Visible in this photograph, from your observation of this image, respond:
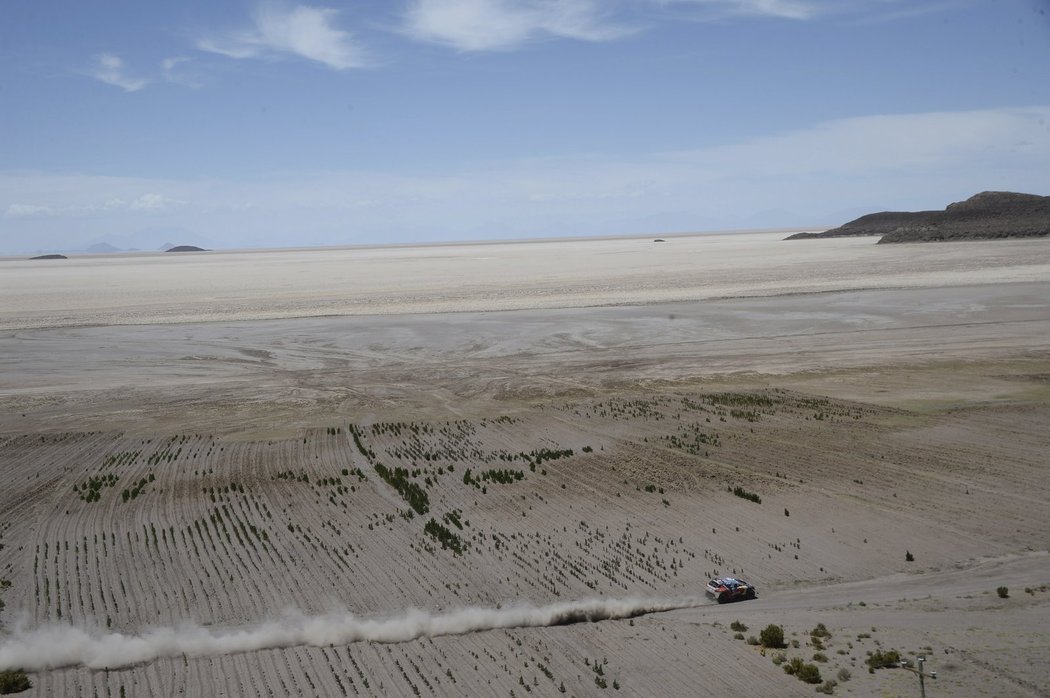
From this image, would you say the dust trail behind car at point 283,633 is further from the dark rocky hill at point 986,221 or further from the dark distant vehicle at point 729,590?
the dark rocky hill at point 986,221

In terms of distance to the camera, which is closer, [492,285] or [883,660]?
[883,660]

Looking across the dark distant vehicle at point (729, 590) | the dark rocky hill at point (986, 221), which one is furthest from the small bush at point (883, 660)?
the dark rocky hill at point (986, 221)

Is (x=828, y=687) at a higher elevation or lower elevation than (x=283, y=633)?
higher

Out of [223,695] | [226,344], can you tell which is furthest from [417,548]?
[226,344]

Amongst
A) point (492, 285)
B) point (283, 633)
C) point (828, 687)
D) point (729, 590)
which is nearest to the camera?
point (828, 687)

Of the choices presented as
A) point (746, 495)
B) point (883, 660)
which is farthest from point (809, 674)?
point (746, 495)

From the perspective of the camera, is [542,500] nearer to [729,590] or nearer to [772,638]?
[729,590]

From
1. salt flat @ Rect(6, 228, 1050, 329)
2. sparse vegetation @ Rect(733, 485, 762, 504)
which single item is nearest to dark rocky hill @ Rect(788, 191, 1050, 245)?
salt flat @ Rect(6, 228, 1050, 329)

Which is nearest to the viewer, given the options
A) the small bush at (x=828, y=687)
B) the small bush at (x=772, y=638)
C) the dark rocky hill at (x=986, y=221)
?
the small bush at (x=828, y=687)
